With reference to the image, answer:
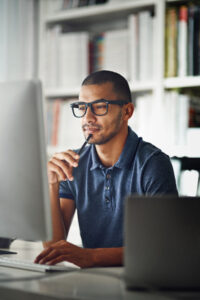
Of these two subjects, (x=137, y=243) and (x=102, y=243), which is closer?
(x=137, y=243)

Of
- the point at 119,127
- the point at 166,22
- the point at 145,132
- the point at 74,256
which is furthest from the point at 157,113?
the point at 74,256

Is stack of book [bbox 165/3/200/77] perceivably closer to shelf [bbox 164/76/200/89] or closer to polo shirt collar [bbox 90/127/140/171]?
shelf [bbox 164/76/200/89]

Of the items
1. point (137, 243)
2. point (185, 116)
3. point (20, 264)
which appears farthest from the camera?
point (185, 116)

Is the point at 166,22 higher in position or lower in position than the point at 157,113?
higher

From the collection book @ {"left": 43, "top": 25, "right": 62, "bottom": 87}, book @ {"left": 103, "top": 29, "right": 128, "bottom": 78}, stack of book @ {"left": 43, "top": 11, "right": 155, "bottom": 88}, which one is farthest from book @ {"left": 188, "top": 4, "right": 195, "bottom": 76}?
book @ {"left": 43, "top": 25, "right": 62, "bottom": 87}

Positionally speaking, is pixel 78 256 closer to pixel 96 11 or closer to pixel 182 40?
pixel 182 40

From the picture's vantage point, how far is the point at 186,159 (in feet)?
6.23

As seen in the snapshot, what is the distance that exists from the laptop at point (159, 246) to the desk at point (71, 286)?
0.03m

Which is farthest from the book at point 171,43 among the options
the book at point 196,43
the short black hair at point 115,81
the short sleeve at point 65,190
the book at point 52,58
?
the short sleeve at point 65,190

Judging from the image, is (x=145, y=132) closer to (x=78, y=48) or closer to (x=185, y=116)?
(x=185, y=116)

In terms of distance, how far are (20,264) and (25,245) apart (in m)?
0.37

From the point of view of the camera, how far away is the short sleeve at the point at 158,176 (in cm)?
119

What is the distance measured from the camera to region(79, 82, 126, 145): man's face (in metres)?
1.30

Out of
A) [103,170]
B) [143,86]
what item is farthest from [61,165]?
[143,86]
